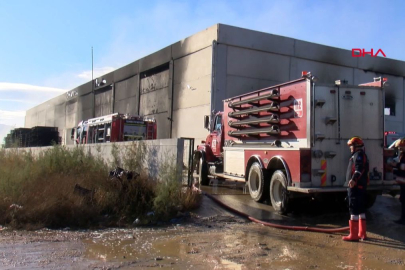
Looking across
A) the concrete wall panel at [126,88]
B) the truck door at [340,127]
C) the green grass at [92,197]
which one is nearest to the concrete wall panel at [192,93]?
the concrete wall panel at [126,88]

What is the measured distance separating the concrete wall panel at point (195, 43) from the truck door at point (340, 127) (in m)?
13.7

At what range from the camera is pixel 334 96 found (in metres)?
8.63

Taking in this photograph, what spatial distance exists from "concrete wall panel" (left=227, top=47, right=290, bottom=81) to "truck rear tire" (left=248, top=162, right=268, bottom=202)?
39.5 ft

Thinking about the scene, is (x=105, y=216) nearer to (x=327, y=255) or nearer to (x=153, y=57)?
(x=327, y=255)

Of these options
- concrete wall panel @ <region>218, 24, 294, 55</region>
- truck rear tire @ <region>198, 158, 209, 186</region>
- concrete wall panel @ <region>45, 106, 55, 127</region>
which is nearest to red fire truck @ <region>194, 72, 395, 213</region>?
truck rear tire @ <region>198, 158, 209, 186</region>

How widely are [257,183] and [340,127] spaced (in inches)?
115

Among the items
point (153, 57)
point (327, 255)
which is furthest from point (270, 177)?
point (153, 57)

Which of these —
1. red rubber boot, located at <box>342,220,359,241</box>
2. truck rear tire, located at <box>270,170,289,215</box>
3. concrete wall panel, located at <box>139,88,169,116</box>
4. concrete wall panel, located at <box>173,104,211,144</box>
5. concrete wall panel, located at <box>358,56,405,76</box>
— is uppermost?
concrete wall panel, located at <box>358,56,405,76</box>

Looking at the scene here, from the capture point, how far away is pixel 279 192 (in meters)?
9.49

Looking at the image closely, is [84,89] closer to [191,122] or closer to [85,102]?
[85,102]

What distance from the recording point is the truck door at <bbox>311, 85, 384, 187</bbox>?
845 centimetres

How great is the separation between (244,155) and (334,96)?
345cm

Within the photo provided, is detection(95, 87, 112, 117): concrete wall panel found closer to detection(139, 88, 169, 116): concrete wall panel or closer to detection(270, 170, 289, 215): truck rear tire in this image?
detection(139, 88, 169, 116): concrete wall panel

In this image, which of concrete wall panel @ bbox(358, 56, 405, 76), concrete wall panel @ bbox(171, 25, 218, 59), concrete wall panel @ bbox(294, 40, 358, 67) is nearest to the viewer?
concrete wall panel @ bbox(171, 25, 218, 59)
